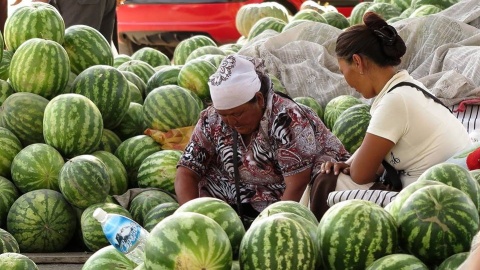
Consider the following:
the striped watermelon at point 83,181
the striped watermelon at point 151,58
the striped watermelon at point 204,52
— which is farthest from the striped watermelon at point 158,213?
the striped watermelon at point 151,58

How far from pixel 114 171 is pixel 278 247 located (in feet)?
8.55

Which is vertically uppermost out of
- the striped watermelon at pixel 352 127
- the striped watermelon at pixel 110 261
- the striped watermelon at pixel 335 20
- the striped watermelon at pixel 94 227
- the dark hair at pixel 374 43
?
the dark hair at pixel 374 43

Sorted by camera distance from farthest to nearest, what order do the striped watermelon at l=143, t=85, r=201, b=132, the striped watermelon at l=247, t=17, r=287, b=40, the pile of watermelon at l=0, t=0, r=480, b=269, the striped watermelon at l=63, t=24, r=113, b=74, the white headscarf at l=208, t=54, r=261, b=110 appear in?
the striped watermelon at l=247, t=17, r=287, b=40, the striped watermelon at l=63, t=24, r=113, b=74, the striped watermelon at l=143, t=85, r=201, b=132, the white headscarf at l=208, t=54, r=261, b=110, the pile of watermelon at l=0, t=0, r=480, b=269

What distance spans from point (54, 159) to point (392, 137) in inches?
73.0

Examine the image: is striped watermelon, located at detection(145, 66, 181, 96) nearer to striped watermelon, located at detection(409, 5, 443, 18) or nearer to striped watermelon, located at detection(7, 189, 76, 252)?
striped watermelon, located at detection(7, 189, 76, 252)

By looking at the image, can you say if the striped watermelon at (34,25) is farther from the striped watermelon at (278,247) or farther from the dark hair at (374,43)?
the striped watermelon at (278,247)

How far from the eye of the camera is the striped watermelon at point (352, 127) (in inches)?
215

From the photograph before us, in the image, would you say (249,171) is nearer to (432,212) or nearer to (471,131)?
(471,131)

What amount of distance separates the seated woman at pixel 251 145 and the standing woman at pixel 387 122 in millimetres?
179

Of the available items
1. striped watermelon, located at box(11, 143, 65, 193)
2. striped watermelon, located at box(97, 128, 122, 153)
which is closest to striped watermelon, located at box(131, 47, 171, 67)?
striped watermelon, located at box(97, 128, 122, 153)

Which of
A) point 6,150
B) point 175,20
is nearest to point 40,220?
point 6,150

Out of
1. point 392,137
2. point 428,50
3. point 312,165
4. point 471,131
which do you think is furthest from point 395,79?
point 428,50

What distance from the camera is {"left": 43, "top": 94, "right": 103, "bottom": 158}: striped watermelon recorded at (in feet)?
16.2

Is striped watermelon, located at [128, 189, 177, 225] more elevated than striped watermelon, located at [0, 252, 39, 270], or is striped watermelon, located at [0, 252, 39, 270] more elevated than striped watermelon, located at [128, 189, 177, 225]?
striped watermelon, located at [0, 252, 39, 270]
